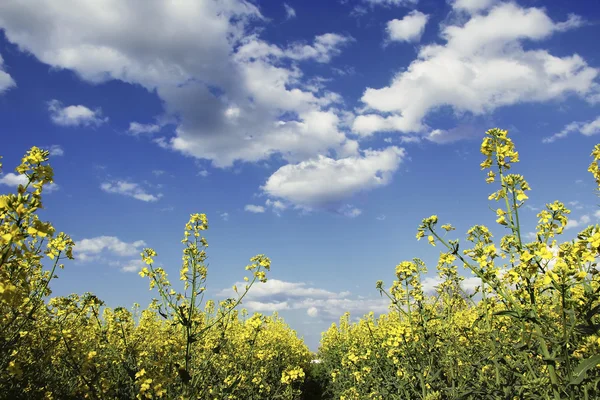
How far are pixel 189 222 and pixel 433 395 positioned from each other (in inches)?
138

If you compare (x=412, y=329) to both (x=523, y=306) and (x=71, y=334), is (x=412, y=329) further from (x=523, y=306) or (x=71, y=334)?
(x=71, y=334)

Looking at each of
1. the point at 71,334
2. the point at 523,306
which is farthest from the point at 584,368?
the point at 71,334

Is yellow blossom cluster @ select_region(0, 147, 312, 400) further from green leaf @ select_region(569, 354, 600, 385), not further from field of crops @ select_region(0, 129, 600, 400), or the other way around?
green leaf @ select_region(569, 354, 600, 385)

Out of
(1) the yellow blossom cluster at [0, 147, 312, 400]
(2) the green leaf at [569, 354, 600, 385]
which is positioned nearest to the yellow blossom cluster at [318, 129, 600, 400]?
(2) the green leaf at [569, 354, 600, 385]

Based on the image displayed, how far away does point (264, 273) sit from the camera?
5059 mm

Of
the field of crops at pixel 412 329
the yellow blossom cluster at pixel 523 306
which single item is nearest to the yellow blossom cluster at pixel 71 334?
the field of crops at pixel 412 329

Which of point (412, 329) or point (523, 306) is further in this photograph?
Answer: point (412, 329)

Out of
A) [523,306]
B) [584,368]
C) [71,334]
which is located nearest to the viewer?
[584,368]

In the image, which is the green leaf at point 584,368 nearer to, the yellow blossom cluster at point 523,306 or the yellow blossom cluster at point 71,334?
the yellow blossom cluster at point 523,306

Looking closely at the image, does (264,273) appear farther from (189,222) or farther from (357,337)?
(357,337)

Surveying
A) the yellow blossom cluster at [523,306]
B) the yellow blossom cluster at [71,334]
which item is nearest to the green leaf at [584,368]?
the yellow blossom cluster at [523,306]

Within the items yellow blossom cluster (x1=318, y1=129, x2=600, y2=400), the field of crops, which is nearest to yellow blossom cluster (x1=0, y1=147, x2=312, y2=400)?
the field of crops

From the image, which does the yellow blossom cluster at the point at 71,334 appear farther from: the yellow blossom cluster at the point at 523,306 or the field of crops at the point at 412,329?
the yellow blossom cluster at the point at 523,306

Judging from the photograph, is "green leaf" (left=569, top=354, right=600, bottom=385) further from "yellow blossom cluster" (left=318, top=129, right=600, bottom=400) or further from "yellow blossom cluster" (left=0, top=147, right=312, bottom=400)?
"yellow blossom cluster" (left=0, top=147, right=312, bottom=400)
